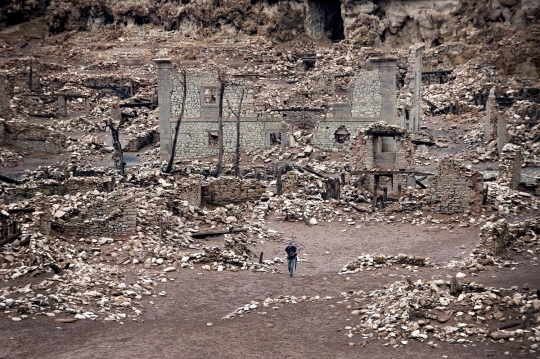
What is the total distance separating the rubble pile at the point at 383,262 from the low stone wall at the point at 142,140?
20955 millimetres

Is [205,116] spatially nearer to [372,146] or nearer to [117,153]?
[117,153]

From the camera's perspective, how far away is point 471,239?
24.8 m

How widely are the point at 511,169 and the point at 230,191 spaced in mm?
7841

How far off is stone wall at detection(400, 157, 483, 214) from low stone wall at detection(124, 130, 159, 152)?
1716 cm

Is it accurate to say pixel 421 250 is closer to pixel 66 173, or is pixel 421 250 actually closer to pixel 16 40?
pixel 66 173

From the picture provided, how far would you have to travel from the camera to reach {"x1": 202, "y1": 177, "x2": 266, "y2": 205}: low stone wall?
94.4ft

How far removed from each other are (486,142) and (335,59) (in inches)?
702

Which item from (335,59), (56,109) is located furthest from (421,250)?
(335,59)

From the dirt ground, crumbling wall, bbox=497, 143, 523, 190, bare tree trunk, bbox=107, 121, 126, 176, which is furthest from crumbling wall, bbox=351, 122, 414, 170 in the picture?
the dirt ground

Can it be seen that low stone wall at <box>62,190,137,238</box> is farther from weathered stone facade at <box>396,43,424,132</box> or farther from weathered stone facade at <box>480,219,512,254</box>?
Answer: weathered stone facade at <box>396,43,424,132</box>

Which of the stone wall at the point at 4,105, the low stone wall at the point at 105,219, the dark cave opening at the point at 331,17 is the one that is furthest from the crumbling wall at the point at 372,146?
the dark cave opening at the point at 331,17

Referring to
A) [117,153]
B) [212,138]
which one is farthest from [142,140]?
[117,153]

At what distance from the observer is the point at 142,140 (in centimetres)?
4250

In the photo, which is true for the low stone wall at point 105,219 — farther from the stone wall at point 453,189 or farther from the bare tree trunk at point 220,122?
the bare tree trunk at point 220,122
